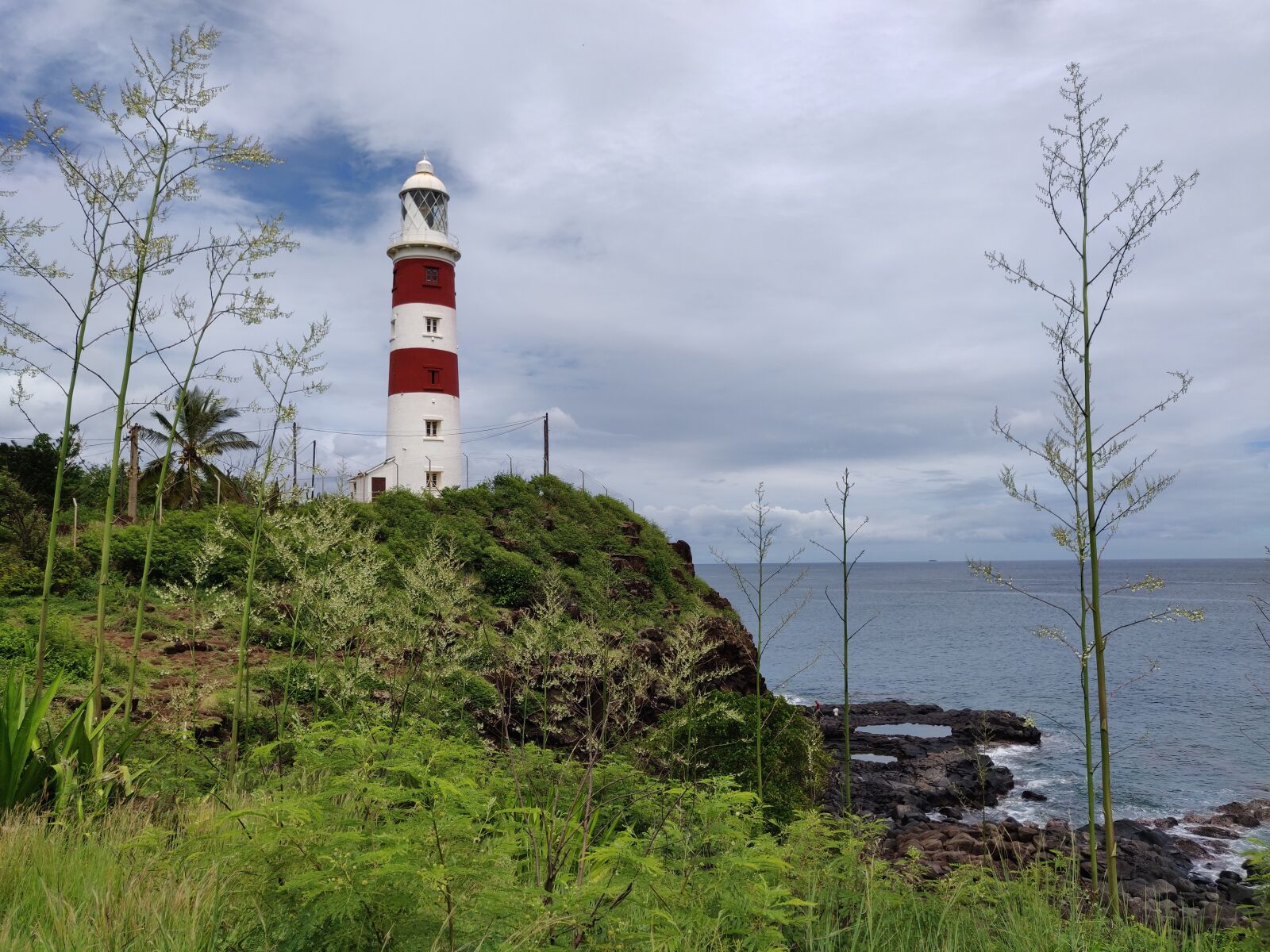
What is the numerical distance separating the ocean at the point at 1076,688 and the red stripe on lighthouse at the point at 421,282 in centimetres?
1625

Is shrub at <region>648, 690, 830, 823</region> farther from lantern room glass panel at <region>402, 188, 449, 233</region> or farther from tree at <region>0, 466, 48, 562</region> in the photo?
lantern room glass panel at <region>402, 188, 449, 233</region>

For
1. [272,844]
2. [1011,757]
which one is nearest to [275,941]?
[272,844]

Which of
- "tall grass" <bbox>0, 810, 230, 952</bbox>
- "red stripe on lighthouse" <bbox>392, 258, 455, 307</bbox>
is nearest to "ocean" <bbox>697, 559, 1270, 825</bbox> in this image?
"tall grass" <bbox>0, 810, 230, 952</bbox>

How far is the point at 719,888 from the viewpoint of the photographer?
3002 mm

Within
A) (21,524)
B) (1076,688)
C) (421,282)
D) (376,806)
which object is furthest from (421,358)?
(1076,688)

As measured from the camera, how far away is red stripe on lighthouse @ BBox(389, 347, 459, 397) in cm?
2733

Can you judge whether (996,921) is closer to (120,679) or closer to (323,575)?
(323,575)

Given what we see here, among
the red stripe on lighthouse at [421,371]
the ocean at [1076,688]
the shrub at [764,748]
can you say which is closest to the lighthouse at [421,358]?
the red stripe on lighthouse at [421,371]

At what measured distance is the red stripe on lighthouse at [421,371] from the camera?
27.3 meters

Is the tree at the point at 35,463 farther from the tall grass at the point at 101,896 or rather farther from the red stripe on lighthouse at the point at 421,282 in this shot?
the tall grass at the point at 101,896

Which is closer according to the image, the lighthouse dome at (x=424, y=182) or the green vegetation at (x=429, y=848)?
the green vegetation at (x=429, y=848)

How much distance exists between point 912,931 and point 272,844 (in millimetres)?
3019

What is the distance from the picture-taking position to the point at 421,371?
2736cm

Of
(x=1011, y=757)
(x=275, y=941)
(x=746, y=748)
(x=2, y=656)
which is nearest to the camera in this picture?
(x=275, y=941)
